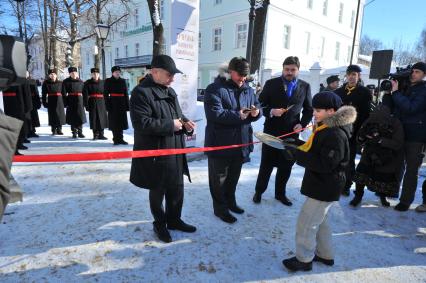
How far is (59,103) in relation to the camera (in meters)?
8.28

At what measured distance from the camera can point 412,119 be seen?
3.92 m

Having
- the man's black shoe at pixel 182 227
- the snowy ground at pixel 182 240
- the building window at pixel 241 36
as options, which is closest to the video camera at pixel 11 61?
the snowy ground at pixel 182 240

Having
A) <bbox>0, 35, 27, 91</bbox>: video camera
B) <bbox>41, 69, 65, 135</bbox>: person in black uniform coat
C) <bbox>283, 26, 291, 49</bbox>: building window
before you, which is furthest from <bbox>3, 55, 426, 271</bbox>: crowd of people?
<bbox>283, 26, 291, 49</bbox>: building window

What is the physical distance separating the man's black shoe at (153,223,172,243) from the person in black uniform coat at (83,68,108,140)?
5.43 metres

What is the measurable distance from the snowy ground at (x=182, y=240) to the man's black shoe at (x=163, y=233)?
7 centimetres

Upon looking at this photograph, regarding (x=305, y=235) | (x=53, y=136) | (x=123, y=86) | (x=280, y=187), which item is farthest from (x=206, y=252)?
(x=53, y=136)

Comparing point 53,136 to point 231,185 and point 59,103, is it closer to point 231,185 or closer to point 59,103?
point 59,103

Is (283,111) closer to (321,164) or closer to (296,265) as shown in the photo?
(321,164)

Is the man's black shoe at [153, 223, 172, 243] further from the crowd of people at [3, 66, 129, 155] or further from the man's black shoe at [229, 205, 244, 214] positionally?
the crowd of people at [3, 66, 129, 155]

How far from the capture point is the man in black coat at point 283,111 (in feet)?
13.1

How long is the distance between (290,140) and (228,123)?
0.78 meters

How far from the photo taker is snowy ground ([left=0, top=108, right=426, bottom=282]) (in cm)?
262

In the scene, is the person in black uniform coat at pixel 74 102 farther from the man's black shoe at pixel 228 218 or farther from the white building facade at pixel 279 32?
the white building facade at pixel 279 32

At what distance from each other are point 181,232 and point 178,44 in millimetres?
3815
